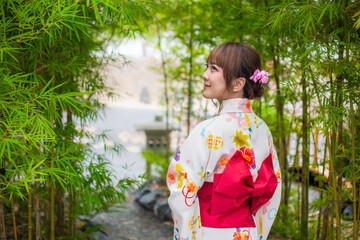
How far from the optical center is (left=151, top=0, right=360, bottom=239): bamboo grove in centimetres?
179

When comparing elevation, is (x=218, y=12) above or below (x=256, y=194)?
above

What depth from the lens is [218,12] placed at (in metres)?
3.69

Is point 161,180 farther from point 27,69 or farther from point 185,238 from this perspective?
point 185,238

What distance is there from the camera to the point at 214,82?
1.54 meters

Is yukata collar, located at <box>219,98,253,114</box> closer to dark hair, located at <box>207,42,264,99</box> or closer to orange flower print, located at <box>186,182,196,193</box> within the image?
dark hair, located at <box>207,42,264,99</box>

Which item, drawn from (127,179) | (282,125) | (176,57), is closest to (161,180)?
(176,57)

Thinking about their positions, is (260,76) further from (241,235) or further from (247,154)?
(241,235)

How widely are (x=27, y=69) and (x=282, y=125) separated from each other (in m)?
2.03

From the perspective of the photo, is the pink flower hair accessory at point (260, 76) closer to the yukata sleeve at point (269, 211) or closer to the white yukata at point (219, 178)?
the white yukata at point (219, 178)

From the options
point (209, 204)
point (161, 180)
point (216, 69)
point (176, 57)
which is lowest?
point (161, 180)

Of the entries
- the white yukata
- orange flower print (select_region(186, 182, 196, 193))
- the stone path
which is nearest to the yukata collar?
the white yukata

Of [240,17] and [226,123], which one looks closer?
[226,123]

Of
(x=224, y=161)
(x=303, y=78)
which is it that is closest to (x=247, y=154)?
(x=224, y=161)

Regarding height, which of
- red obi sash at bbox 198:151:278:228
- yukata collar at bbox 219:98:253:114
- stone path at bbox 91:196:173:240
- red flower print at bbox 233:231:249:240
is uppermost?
yukata collar at bbox 219:98:253:114
